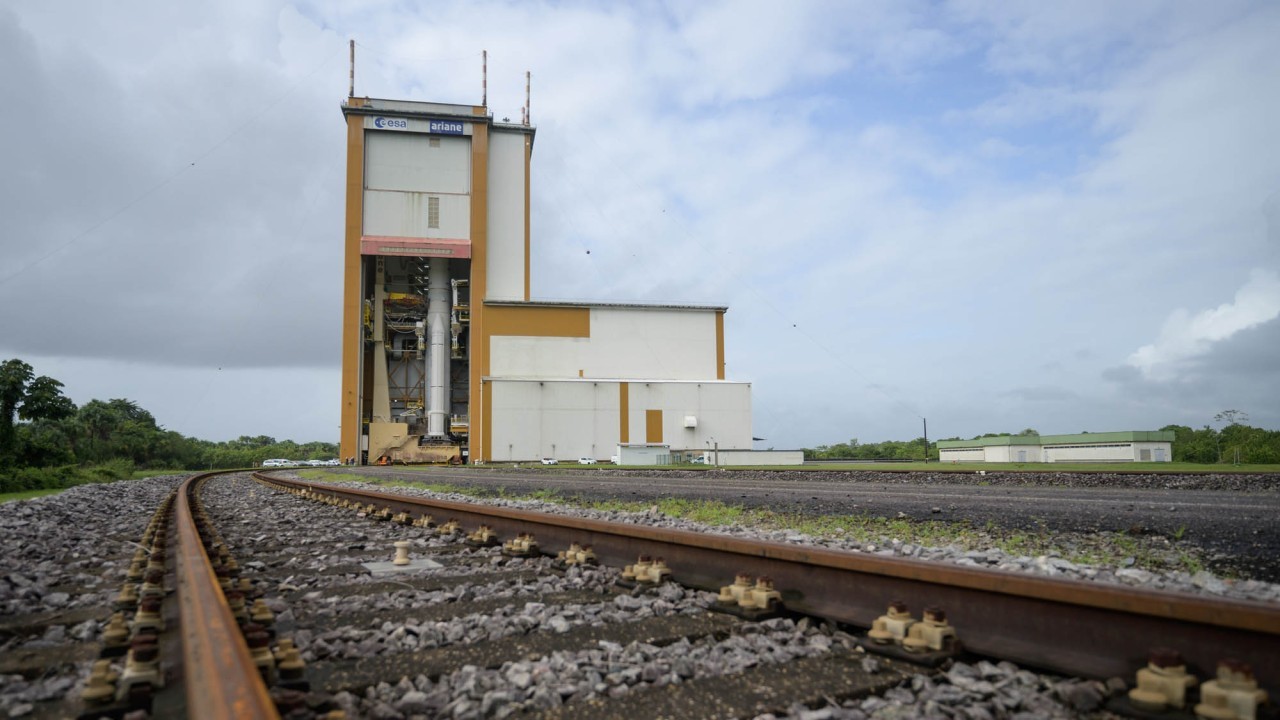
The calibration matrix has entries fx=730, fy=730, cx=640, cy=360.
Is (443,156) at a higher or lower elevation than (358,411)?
higher

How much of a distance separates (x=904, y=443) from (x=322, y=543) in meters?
77.6

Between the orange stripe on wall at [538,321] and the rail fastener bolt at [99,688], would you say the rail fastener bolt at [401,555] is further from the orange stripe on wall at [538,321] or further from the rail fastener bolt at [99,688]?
the orange stripe on wall at [538,321]

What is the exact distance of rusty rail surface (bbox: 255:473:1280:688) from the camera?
1.99m

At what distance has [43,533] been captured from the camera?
22.1ft

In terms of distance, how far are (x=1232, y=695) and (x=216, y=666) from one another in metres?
2.48

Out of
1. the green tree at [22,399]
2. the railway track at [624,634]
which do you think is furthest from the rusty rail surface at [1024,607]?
the green tree at [22,399]

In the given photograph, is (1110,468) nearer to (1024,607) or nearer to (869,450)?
(1024,607)

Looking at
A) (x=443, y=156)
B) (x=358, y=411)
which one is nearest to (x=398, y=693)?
(x=358, y=411)

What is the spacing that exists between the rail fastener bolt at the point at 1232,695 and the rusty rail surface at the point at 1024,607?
0.12 meters

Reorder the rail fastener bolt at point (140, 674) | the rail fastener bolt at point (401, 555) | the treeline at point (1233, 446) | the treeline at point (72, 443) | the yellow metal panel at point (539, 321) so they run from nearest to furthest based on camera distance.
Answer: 1. the rail fastener bolt at point (140, 674)
2. the rail fastener bolt at point (401, 555)
3. the treeline at point (72, 443)
4. the treeline at point (1233, 446)
5. the yellow metal panel at point (539, 321)

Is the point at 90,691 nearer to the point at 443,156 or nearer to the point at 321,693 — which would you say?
the point at 321,693

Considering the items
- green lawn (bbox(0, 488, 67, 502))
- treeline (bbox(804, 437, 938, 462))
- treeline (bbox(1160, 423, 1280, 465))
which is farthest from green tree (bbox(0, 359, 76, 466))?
treeline (bbox(804, 437, 938, 462))

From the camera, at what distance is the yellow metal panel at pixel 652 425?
44781 mm

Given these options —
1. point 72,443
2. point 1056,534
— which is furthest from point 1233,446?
point 72,443
